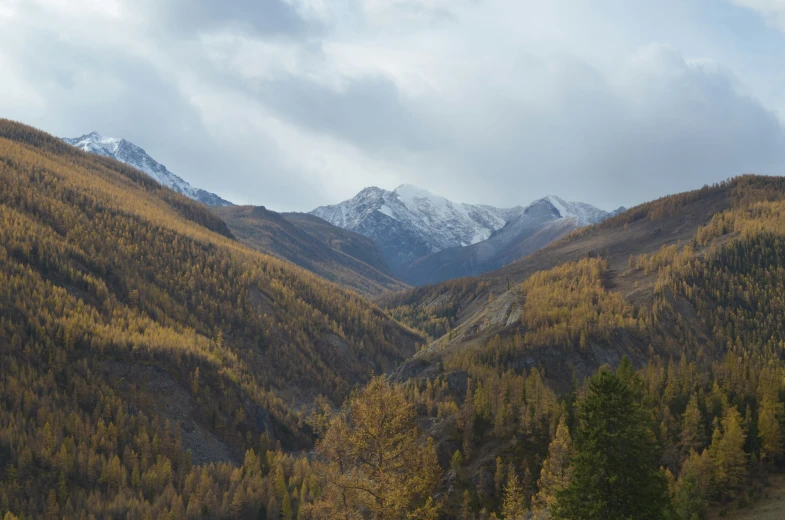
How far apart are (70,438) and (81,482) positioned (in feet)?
41.2

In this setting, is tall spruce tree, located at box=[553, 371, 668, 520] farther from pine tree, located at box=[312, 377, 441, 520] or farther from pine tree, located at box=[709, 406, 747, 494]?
pine tree, located at box=[709, 406, 747, 494]

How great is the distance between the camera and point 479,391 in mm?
132000

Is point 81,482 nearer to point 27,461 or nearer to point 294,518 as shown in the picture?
point 27,461

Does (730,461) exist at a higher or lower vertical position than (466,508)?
higher

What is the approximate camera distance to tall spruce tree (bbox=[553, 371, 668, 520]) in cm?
4550

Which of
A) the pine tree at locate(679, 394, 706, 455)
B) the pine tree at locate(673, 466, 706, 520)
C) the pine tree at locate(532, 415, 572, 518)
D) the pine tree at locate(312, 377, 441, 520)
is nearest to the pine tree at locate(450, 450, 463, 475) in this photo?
the pine tree at locate(532, 415, 572, 518)

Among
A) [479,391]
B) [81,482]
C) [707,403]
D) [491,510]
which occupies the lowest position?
[81,482]

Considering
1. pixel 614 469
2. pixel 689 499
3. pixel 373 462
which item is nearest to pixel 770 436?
pixel 689 499

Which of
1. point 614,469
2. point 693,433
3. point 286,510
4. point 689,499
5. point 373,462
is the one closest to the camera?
point 373,462

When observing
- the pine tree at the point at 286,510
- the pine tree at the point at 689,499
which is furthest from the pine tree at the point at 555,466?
the pine tree at the point at 286,510

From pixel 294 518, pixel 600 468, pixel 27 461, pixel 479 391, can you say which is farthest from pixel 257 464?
pixel 600 468

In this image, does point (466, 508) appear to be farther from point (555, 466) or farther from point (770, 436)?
point (770, 436)

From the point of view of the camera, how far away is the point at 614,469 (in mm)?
46062

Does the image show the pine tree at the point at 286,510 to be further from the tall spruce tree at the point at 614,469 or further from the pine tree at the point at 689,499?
the tall spruce tree at the point at 614,469
